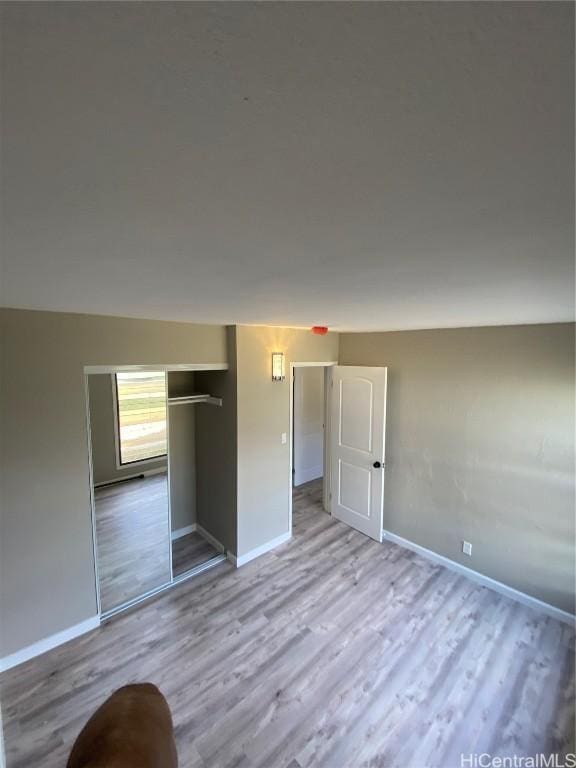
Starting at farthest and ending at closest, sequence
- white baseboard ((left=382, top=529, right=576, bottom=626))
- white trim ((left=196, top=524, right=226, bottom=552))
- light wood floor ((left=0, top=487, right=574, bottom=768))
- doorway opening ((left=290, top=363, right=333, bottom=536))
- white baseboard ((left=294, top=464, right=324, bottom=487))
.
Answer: white baseboard ((left=294, top=464, right=324, bottom=487))
doorway opening ((left=290, top=363, right=333, bottom=536))
white trim ((left=196, top=524, right=226, bottom=552))
white baseboard ((left=382, top=529, right=576, bottom=626))
light wood floor ((left=0, top=487, right=574, bottom=768))

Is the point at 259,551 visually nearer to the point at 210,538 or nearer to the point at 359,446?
the point at 210,538

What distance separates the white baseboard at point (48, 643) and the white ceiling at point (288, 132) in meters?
2.74

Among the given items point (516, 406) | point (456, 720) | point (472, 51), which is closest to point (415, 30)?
point (472, 51)

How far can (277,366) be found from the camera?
342cm

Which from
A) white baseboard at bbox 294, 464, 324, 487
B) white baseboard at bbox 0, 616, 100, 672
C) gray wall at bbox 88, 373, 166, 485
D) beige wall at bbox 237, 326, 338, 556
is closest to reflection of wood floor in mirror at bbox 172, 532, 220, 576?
beige wall at bbox 237, 326, 338, 556

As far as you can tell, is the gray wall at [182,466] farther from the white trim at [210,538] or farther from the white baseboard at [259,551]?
the white baseboard at [259,551]

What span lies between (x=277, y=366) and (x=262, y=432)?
68 centimetres

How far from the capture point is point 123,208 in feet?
2.10

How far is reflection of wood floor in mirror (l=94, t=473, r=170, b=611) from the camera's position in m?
2.93

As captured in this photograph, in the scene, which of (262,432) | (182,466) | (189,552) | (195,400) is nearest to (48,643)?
(189,552)

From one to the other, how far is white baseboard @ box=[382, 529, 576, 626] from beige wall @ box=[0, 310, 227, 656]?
9.79 feet

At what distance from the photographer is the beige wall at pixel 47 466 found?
7.04 ft

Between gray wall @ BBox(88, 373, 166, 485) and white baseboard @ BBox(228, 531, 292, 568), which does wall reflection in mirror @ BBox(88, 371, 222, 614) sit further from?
white baseboard @ BBox(228, 531, 292, 568)

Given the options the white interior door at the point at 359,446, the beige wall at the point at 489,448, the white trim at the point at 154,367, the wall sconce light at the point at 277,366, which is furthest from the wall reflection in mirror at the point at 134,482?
the beige wall at the point at 489,448
